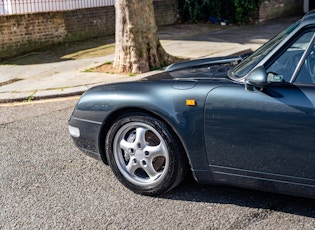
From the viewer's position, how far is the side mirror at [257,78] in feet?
11.6

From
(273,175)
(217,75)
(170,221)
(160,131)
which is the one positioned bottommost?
(170,221)

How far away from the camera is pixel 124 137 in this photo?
4.21 metres

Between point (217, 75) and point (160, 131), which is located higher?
point (217, 75)

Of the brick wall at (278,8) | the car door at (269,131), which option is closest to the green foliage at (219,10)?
the brick wall at (278,8)

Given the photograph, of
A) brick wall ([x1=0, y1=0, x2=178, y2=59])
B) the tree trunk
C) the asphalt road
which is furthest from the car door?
brick wall ([x1=0, y1=0, x2=178, y2=59])

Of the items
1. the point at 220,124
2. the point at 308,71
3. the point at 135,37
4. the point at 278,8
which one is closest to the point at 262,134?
the point at 220,124

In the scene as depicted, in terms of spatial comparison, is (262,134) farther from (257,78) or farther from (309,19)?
(309,19)

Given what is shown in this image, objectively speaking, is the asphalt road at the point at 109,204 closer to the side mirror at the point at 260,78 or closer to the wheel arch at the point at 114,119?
the wheel arch at the point at 114,119

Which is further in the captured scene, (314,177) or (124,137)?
(124,137)

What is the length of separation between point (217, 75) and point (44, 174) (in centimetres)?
194

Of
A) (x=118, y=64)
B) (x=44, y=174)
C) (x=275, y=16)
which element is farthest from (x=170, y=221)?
(x=275, y=16)

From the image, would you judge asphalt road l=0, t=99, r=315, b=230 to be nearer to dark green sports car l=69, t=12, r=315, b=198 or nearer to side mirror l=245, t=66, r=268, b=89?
dark green sports car l=69, t=12, r=315, b=198

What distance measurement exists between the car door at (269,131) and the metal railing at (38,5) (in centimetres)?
982

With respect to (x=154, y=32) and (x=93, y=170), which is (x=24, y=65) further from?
(x=93, y=170)
